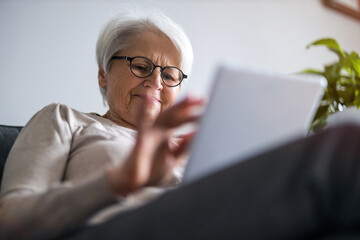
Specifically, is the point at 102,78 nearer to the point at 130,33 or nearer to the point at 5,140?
the point at 130,33

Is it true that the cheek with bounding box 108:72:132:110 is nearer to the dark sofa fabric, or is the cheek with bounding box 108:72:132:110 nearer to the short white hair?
the short white hair

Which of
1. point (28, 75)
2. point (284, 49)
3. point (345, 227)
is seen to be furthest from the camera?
point (284, 49)

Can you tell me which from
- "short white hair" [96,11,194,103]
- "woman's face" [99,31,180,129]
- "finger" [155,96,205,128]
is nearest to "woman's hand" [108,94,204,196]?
"finger" [155,96,205,128]

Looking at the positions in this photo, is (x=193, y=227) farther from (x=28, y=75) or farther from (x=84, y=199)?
(x=28, y=75)

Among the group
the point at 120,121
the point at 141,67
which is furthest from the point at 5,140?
the point at 141,67

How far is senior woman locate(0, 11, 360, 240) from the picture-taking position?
53 centimetres

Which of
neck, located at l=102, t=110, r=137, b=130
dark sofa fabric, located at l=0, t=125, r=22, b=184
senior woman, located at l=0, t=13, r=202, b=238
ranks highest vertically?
Result: senior woman, located at l=0, t=13, r=202, b=238

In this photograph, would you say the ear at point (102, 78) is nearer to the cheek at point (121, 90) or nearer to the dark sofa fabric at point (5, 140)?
the cheek at point (121, 90)

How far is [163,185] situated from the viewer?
3.26 feet

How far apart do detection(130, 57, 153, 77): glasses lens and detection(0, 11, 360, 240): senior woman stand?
0.80 feet

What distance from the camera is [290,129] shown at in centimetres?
79

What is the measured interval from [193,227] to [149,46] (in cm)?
90

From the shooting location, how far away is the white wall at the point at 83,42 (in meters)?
1.56

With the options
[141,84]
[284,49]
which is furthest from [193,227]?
[284,49]
